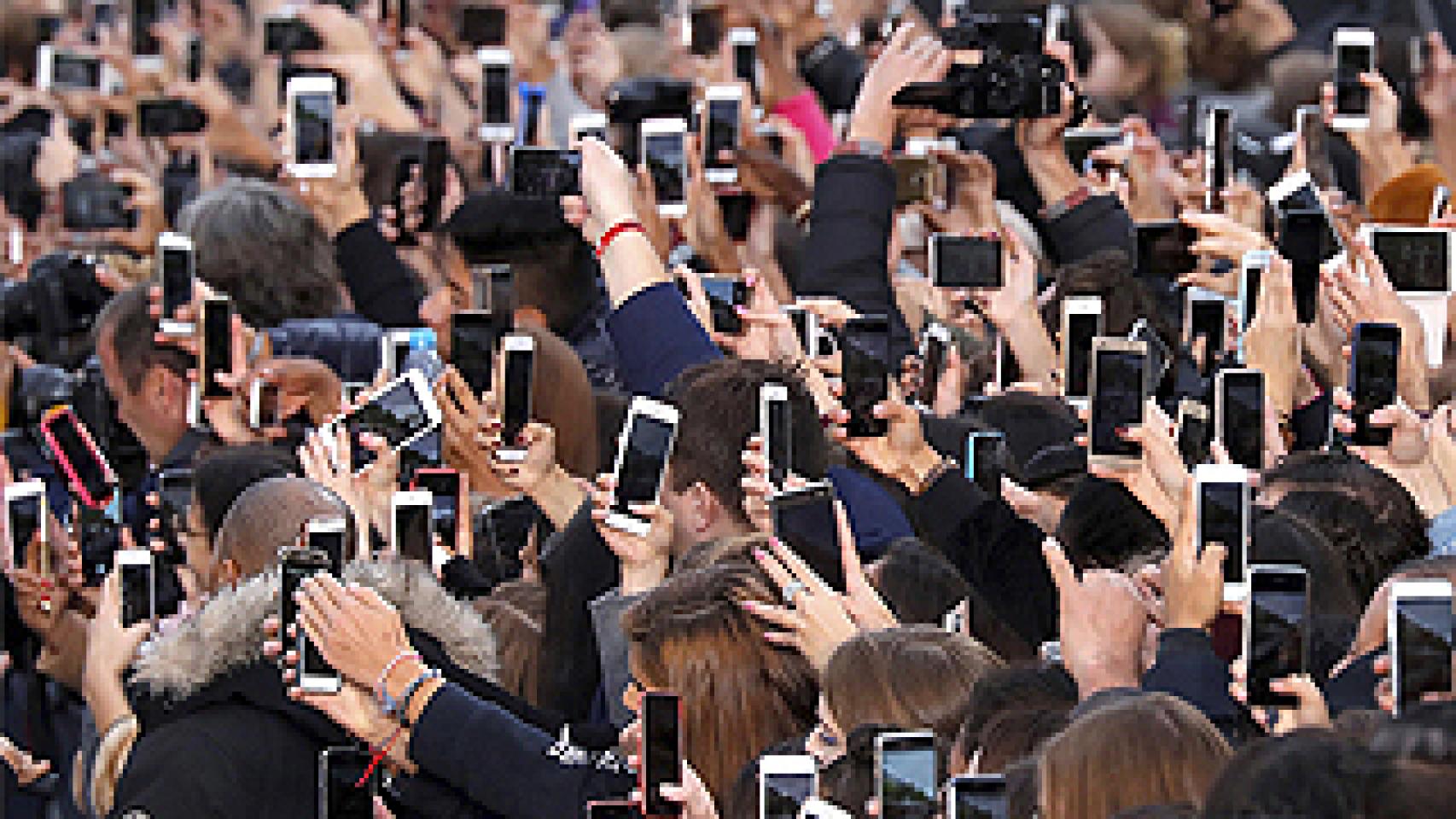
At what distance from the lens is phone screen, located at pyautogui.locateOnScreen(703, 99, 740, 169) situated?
22.0 ft

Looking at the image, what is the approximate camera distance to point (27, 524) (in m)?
5.91

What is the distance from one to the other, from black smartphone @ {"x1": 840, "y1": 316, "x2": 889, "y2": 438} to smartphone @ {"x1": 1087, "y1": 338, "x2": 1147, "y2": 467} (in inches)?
22.8

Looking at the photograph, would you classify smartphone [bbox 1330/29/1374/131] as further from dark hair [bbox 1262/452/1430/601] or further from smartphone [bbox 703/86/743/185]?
dark hair [bbox 1262/452/1430/601]

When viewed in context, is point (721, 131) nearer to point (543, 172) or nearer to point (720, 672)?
point (543, 172)

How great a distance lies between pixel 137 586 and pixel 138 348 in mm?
1195

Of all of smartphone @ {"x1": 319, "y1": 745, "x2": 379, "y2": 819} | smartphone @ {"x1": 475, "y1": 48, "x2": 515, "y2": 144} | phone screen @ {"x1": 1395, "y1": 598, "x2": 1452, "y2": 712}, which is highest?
smartphone @ {"x1": 475, "y1": 48, "x2": 515, "y2": 144}

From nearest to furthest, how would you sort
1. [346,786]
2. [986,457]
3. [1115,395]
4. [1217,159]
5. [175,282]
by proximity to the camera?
[346,786], [1115,395], [986,457], [175,282], [1217,159]

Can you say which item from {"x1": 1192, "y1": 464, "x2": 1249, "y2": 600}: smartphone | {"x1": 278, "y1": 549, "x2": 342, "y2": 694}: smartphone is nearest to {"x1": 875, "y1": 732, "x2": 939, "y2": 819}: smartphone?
{"x1": 1192, "y1": 464, "x2": 1249, "y2": 600}: smartphone

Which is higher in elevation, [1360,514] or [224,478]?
[1360,514]

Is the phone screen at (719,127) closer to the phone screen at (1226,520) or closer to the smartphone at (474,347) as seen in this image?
the smartphone at (474,347)

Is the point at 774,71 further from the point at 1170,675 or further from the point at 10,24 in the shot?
the point at 1170,675

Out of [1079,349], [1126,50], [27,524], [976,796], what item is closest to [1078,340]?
[1079,349]

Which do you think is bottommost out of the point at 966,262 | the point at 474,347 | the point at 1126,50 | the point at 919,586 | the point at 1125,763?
the point at 919,586

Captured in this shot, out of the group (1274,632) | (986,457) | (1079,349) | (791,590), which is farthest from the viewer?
(1079,349)
